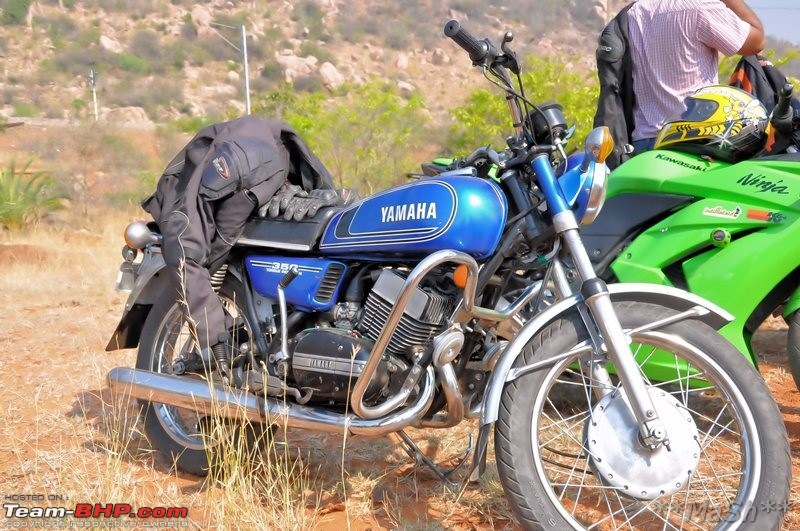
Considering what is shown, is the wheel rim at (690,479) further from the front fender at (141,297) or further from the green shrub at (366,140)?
the green shrub at (366,140)

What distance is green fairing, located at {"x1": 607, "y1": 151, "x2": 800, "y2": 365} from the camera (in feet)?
10.3

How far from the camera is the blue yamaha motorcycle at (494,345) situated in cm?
230

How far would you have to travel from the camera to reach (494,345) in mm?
2848

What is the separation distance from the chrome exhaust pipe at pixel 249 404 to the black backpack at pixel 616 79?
259 cm

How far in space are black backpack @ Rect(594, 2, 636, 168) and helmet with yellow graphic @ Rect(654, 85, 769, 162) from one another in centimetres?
112

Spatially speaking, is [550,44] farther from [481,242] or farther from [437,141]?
[481,242]

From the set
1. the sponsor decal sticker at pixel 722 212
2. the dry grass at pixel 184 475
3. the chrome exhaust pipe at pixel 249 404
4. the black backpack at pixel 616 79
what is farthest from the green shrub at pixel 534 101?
the chrome exhaust pipe at pixel 249 404

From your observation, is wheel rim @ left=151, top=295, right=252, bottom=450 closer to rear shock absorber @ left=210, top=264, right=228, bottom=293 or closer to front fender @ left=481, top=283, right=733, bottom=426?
rear shock absorber @ left=210, top=264, right=228, bottom=293

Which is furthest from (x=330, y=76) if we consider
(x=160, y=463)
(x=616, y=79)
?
(x=160, y=463)

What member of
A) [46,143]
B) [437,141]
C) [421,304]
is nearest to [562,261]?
[421,304]

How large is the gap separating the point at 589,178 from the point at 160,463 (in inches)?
88.9

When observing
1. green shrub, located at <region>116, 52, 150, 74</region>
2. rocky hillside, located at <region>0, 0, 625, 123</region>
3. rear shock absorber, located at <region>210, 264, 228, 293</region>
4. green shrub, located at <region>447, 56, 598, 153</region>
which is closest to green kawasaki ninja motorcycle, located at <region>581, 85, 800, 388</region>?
rear shock absorber, located at <region>210, 264, 228, 293</region>

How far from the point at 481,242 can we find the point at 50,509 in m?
1.80

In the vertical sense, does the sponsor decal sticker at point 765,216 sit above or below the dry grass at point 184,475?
above
